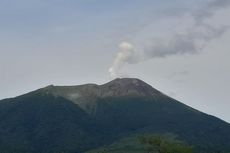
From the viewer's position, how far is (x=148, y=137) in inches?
6639

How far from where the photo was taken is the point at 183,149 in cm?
16600

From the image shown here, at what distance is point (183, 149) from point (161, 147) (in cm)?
710

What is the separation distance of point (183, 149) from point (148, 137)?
37.1ft

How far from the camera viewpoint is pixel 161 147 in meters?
169

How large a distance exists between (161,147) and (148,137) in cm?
513
